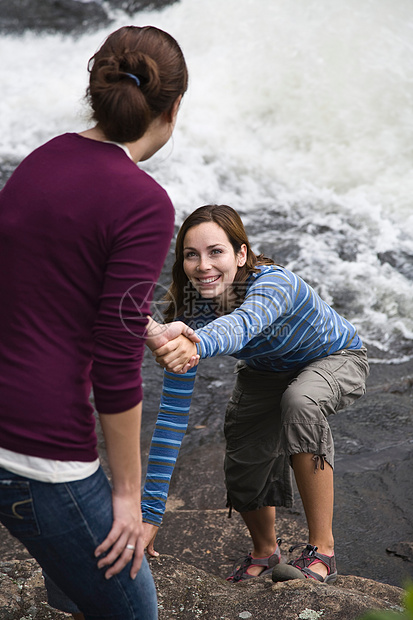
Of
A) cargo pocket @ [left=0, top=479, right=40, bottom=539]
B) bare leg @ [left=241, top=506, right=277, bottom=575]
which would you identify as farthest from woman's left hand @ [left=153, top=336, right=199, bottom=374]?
bare leg @ [left=241, top=506, right=277, bottom=575]

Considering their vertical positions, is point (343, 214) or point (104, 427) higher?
point (104, 427)

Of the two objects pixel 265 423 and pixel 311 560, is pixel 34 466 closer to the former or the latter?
pixel 311 560

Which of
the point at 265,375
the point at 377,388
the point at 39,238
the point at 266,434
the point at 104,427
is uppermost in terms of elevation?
the point at 39,238

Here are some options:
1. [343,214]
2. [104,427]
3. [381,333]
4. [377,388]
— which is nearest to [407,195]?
[343,214]

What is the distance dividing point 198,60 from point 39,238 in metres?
10.9

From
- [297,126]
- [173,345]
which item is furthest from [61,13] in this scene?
[173,345]

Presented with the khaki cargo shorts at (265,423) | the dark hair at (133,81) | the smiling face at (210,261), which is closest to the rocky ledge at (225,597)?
the khaki cargo shorts at (265,423)

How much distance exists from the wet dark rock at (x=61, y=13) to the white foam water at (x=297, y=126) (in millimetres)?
371

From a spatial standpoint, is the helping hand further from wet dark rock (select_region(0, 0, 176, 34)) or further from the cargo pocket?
wet dark rock (select_region(0, 0, 176, 34))

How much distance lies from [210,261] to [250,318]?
504mm

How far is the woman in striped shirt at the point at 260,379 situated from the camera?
244 cm

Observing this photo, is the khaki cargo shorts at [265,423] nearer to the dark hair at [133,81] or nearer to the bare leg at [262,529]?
the bare leg at [262,529]

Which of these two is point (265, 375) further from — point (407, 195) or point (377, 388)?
point (407, 195)

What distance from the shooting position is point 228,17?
12141 mm
